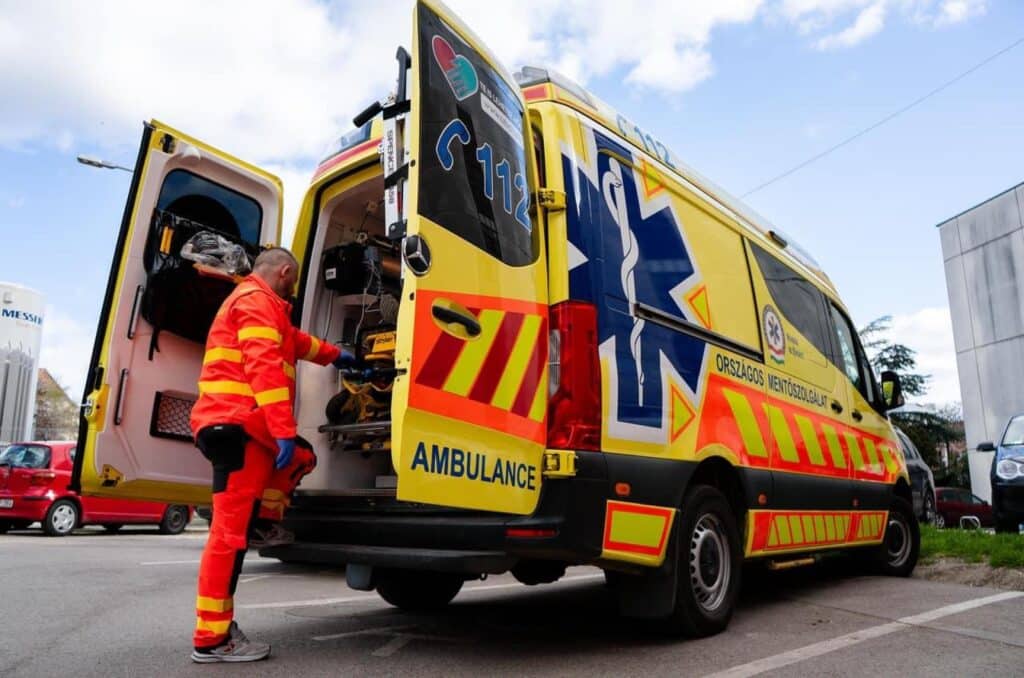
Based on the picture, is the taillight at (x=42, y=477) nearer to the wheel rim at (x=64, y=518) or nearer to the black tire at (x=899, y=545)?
the wheel rim at (x=64, y=518)

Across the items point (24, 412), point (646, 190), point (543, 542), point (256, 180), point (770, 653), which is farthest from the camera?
point (24, 412)

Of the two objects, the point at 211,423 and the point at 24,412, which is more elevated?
the point at 24,412

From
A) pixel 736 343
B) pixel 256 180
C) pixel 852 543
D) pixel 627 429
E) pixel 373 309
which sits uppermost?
pixel 256 180

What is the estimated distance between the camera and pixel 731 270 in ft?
15.7

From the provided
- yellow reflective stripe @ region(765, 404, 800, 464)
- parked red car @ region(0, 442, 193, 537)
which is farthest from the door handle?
parked red car @ region(0, 442, 193, 537)

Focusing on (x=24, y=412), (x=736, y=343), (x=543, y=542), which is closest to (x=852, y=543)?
(x=736, y=343)

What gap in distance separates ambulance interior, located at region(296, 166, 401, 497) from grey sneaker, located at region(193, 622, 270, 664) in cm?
96

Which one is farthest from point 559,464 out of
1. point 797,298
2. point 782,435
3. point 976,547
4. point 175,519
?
point 175,519

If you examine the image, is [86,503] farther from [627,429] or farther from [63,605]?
[627,429]

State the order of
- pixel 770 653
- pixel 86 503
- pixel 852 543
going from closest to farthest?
pixel 770 653 → pixel 852 543 → pixel 86 503

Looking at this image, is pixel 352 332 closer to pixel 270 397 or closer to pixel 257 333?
pixel 257 333

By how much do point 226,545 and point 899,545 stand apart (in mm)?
5804

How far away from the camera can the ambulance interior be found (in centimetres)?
454

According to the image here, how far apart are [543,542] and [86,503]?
1178cm
